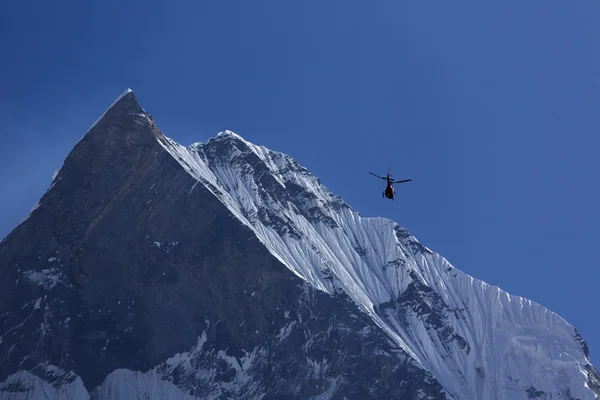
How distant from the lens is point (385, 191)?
190 m
